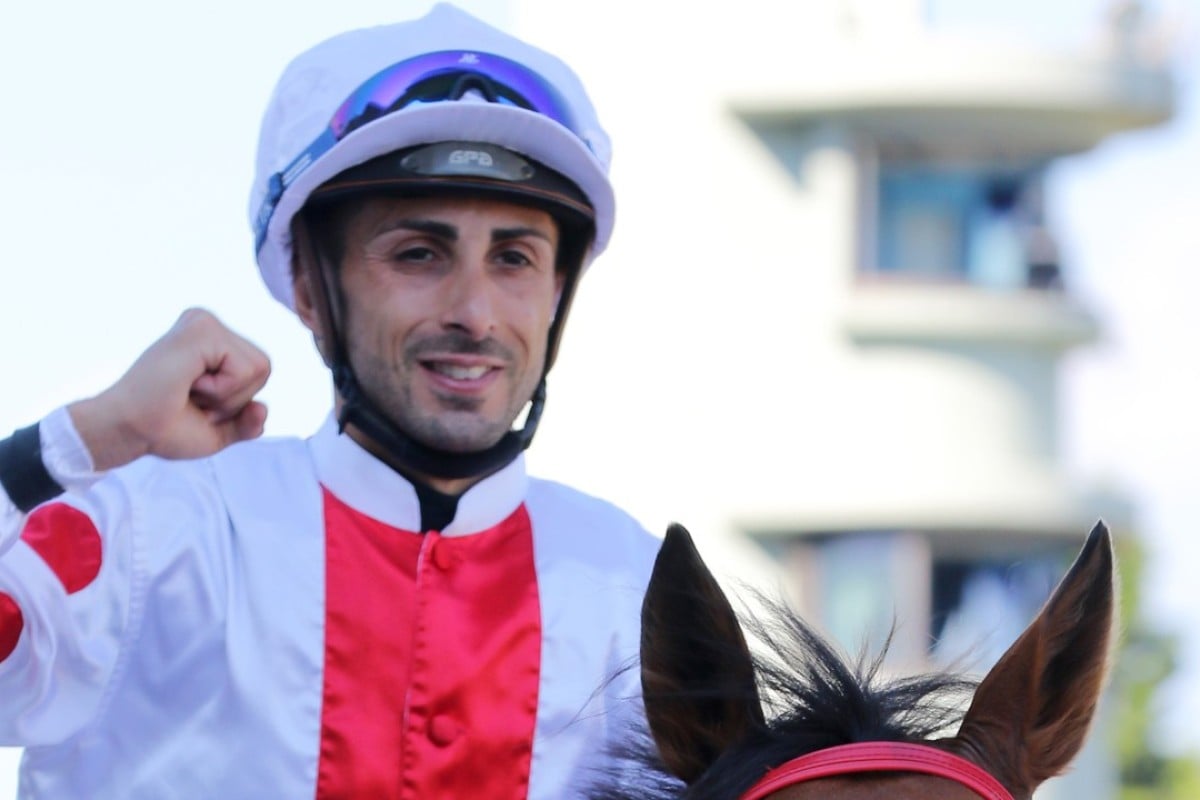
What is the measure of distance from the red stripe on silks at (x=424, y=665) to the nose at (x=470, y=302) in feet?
1.06

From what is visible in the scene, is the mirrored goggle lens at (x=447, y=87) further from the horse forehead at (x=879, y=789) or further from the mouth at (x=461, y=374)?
the horse forehead at (x=879, y=789)

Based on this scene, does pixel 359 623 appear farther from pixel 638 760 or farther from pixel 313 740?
pixel 638 760

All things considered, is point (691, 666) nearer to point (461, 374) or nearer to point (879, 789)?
point (879, 789)

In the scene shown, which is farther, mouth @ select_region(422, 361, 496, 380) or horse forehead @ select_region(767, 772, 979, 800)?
mouth @ select_region(422, 361, 496, 380)

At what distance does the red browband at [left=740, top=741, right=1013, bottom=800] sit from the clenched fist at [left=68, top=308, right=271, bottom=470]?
1025 mm

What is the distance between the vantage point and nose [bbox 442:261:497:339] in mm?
3203

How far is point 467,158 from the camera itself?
324cm

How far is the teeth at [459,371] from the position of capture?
3242mm

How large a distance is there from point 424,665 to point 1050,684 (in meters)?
0.99

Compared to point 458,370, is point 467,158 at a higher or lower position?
higher

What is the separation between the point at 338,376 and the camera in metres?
3.35

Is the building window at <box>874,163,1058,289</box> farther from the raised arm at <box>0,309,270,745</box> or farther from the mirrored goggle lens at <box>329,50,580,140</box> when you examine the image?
the raised arm at <box>0,309,270,745</box>

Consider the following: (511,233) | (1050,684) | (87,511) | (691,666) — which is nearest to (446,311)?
(511,233)

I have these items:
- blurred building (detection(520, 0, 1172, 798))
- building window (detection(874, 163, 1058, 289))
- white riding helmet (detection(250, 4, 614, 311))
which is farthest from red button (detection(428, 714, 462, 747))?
building window (detection(874, 163, 1058, 289))
